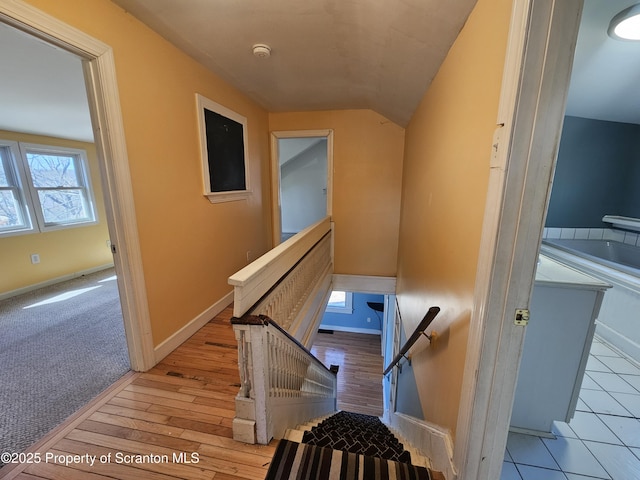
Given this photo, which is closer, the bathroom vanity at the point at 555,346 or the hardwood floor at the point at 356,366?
the bathroom vanity at the point at 555,346

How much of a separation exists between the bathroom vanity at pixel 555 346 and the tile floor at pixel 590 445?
0.11 meters

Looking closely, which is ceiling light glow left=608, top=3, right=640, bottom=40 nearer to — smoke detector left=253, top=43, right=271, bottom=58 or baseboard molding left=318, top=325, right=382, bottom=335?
smoke detector left=253, top=43, right=271, bottom=58

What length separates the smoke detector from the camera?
184 centimetres

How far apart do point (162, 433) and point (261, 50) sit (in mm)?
2495

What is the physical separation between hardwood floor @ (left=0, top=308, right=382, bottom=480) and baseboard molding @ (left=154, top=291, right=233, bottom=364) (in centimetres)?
6

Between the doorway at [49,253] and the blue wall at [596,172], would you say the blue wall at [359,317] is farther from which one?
the doorway at [49,253]

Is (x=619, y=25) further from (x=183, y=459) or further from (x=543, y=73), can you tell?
(x=183, y=459)

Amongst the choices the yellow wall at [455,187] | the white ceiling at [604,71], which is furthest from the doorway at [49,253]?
the white ceiling at [604,71]

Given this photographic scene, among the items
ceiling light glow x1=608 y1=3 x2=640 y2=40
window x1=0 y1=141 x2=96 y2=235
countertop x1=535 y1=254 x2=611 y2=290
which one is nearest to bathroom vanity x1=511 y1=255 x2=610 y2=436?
countertop x1=535 y1=254 x2=611 y2=290

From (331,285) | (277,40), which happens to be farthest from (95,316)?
(277,40)

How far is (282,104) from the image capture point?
3.22 meters

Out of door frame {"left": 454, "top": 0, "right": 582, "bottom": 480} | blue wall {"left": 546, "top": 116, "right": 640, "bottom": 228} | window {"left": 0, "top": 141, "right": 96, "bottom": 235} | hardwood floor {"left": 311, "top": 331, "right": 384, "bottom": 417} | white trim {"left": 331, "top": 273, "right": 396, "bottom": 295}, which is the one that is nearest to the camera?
door frame {"left": 454, "top": 0, "right": 582, "bottom": 480}

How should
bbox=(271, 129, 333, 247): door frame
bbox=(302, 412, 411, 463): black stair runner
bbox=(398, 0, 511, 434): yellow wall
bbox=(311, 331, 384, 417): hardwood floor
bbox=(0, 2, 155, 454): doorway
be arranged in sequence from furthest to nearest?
bbox=(311, 331, 384, 417): hardwood floor → bbox=(271, 129, 333, 247): door frame → bbox=(302, 412, 411, 463): black stair runner → bbox=(0, 2, 155, 454): doorway → bbox=(398, 0, 511, 434): yellow wall

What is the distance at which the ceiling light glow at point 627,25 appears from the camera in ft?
4.98
